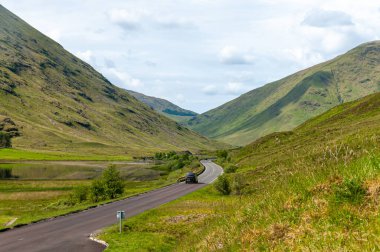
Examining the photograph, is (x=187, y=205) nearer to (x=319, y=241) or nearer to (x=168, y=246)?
(x=168, y=246)

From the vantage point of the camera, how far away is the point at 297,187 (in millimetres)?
11367

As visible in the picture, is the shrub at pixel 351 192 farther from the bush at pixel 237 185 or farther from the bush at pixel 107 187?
the bush at pixel 107 187

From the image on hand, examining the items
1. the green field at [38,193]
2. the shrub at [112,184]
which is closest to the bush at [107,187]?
the shrub at [112,184]

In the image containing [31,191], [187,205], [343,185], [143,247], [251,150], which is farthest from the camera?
[251,150]

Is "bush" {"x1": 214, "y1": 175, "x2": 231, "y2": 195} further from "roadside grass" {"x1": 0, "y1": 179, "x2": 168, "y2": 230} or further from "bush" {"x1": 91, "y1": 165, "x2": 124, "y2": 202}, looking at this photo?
"bush" {"x1": 91, "y1": 165, "x2": 124, "y2": 202}

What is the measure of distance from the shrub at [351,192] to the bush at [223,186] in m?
55.3

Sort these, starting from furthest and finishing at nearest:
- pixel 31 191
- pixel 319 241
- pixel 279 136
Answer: pixel 279 136, pixel 31 191, pixel 319 241

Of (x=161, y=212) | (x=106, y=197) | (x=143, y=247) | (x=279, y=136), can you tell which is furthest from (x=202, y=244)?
(x=279, y=136)

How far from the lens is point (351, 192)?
9398 millimetres

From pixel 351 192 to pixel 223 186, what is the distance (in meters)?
55.9

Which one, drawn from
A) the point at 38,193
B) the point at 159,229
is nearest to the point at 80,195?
the point at 38,193

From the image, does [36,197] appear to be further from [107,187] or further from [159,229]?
[159,229]

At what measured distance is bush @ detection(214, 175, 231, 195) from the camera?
64.5 m

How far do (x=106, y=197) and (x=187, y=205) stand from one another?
2768 centimetres
